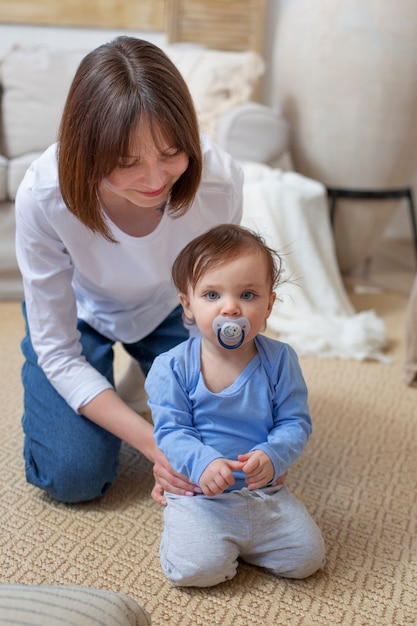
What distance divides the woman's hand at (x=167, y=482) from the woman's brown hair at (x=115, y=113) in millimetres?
381

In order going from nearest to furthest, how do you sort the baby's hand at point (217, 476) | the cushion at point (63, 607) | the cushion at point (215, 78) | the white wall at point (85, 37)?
the cushion at point (63, 607)
the baby's hand at point (217, 476)
the cushion at point (215, 78)
the white wall at point (85, 37)

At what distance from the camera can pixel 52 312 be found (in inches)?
45.4

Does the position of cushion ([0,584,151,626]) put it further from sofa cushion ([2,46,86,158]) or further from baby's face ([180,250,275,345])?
sofa cushion ([2,46,86,158])

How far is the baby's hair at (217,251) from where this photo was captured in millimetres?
934

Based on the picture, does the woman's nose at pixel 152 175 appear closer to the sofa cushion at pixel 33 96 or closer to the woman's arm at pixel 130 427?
the woman's arm at pixel 130 427

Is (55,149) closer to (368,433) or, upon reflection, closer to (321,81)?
(368,433)

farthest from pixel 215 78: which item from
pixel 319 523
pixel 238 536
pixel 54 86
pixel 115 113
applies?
pixel 238 536

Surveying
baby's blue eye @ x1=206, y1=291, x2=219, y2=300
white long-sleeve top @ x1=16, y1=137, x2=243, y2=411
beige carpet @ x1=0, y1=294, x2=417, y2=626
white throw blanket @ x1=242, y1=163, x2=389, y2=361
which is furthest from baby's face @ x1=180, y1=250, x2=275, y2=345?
white throw blanket @ x1=242, y1=163, x2=389, y2=361

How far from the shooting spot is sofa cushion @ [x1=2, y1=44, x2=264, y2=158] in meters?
2.30

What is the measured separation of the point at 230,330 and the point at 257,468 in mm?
177

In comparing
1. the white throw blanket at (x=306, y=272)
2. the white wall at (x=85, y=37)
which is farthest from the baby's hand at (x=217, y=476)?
the white wall at (x=85, y=37)

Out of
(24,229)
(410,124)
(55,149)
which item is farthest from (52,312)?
(410,124)

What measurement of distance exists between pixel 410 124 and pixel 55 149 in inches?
59.1

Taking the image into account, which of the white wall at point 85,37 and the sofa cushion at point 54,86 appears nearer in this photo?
the sofa cushion at point 54,86
